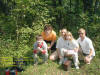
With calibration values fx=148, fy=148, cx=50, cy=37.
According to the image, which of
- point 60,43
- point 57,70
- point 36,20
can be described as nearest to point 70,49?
point 60,43

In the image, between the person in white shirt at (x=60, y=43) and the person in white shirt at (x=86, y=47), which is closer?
the person in white shirt at (x=86, y=47)

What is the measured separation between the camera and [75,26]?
8016mm

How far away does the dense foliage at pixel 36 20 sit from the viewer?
5812 mm

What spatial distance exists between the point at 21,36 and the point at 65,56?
2.01m

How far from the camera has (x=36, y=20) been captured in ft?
22.2

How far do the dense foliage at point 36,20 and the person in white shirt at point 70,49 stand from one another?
1394mm

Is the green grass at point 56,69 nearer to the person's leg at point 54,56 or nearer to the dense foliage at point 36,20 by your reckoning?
the person's leg at point 54,56

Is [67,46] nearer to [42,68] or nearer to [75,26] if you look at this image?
[42,68]

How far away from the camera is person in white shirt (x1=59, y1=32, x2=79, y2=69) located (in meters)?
4.70

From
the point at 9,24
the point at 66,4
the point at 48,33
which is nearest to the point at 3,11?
the point at 9,24

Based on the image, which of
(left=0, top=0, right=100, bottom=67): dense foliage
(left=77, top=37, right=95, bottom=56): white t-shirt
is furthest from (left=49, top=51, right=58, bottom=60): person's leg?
(left=77, top=37, right=95, bottom=56): white t-shirt

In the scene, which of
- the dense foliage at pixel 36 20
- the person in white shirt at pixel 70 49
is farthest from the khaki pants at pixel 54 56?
the dense foliage at pixel 36 20

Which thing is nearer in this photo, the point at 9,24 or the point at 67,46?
the point at 67,46

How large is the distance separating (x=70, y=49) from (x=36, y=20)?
8.34ft
